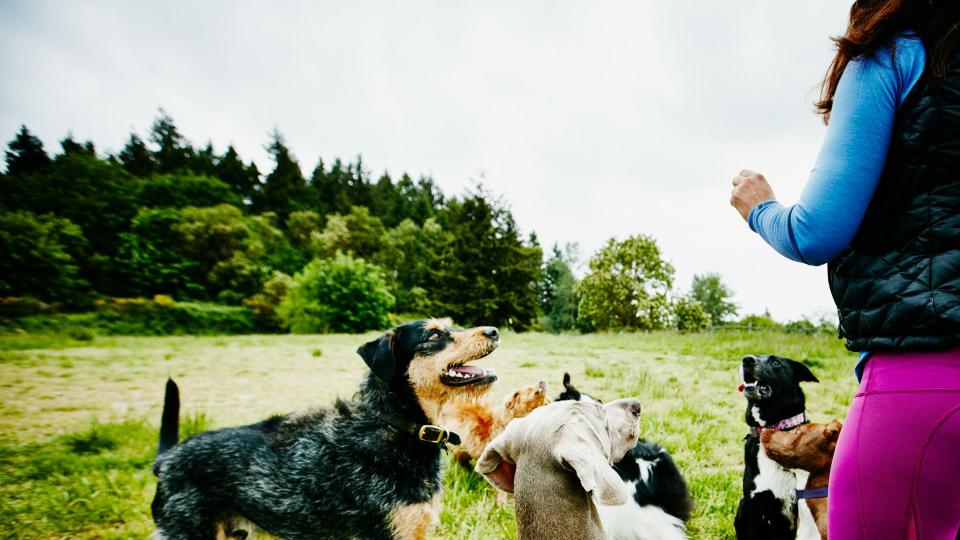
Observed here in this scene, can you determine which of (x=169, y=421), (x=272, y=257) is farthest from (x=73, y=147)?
(x=169, y=421)

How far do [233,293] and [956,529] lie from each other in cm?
4304

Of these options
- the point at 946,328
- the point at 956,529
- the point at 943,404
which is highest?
the point at 946,328

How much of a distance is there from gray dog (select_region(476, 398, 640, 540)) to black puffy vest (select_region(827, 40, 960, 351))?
1337mm

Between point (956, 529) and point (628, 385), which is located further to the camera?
point (628, 385)

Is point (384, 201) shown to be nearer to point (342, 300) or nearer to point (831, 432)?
point (342, 300)

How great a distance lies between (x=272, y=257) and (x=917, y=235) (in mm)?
45931

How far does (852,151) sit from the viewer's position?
109cm

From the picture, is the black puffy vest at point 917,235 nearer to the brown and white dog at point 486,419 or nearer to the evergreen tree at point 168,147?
the brown and white dog at point 486,419

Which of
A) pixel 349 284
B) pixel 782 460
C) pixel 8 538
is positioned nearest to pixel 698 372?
pixel 782 460

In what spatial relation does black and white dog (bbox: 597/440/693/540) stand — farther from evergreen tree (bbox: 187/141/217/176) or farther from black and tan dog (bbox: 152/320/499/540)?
evergreen tree (bbox: 187/141/217/176)

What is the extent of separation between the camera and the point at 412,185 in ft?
229

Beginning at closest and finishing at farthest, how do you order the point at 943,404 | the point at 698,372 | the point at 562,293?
the point at 943,404 < the point at 698,372 < the point at 562,293

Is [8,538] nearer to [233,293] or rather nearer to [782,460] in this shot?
[782,460]

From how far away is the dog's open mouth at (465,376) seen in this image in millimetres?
3246
